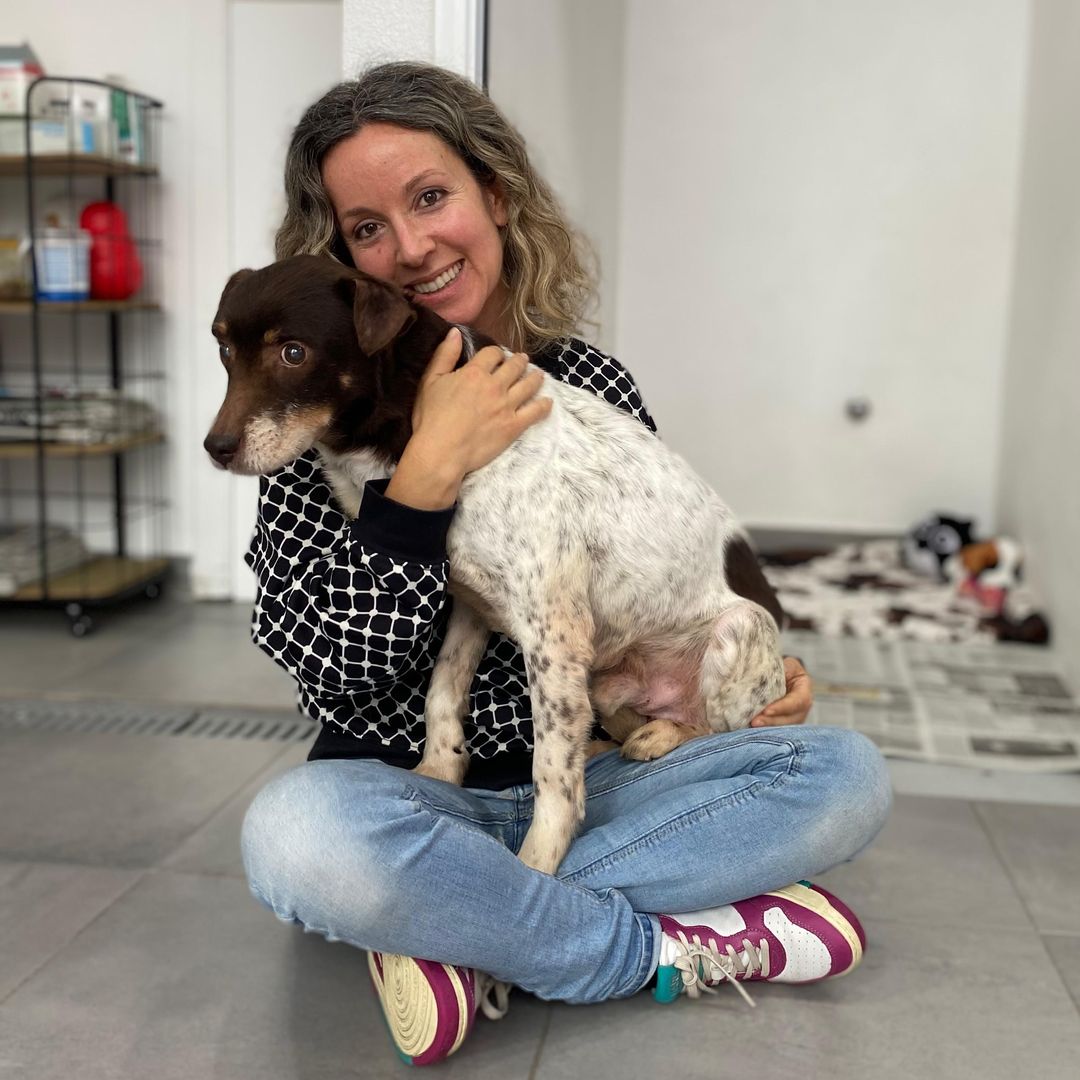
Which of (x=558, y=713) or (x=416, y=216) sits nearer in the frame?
(x=558, y=713)

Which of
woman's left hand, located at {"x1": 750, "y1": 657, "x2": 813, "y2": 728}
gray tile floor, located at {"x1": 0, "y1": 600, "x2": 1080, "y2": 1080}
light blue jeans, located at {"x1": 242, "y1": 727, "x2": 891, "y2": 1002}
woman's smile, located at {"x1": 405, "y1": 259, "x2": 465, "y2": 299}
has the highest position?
woman's smile, located at {"x1": 405, "y1": 259, "x2": 465, "y2": 299}

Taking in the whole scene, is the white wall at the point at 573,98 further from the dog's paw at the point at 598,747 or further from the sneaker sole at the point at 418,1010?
the sneaker sole at the point at 418,1010

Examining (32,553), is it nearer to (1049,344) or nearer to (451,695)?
(451,695)

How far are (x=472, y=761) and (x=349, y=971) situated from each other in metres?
0.37

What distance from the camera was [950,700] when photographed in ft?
10.8

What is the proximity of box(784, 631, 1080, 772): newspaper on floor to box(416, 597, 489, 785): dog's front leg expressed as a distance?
1.43 metres

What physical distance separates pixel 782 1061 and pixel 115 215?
3434mm

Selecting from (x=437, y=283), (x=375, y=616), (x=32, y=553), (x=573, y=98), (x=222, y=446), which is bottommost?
(x=32, y=553)

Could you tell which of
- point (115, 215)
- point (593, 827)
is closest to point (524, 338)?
point (593, 827)

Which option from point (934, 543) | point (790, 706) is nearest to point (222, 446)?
point (790, 706)

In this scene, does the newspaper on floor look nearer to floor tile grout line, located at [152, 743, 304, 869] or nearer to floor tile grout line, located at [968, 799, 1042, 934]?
floor tile grout line, located at [968, 799, 1042, 934]

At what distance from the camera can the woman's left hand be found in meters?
1.86

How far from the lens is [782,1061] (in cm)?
161

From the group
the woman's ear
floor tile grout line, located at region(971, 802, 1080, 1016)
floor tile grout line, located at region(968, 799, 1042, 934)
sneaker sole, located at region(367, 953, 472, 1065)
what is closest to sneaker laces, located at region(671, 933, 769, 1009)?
sneaker sole, located at region(367, 953, 472, 1065)
